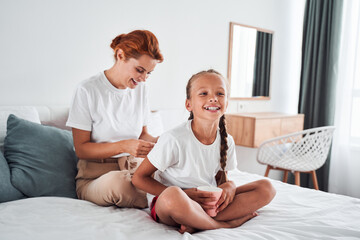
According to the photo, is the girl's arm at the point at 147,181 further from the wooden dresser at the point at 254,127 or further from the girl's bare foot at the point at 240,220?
the wooden dresser at the point at 254,127

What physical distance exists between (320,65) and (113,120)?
267 centimetres

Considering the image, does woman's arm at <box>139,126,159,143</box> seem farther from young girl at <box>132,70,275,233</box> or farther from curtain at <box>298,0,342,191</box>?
curtain at <box>298,0,342,191</box>

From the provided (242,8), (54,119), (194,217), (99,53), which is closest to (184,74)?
(99,53)

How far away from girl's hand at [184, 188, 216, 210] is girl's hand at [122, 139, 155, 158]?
0.96 ft

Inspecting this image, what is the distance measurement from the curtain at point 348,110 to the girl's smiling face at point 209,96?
2334 millimetres

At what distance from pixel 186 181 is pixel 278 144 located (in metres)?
1.73

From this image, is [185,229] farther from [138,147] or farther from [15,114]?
[15,114]

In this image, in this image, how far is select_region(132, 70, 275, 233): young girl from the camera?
4.03ft

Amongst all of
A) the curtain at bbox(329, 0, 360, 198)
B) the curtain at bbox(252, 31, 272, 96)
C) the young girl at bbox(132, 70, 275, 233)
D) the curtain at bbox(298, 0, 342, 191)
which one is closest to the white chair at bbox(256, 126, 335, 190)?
the curtain at bbox(329, 0, 360, 198)

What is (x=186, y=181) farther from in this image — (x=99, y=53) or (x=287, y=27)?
(x=287, y=27)

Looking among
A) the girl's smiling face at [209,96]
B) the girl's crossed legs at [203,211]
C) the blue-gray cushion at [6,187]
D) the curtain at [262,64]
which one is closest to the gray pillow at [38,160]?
the blue-gray cushion at [6,187]

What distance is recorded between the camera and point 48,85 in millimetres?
2031

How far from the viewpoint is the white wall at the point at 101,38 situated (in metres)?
1.89

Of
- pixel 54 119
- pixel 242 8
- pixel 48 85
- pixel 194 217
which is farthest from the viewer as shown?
pixel 242 8
